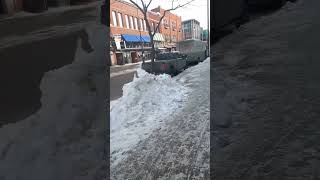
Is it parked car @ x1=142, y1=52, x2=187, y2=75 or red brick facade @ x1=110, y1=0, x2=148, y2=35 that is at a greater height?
red brick facade @ x1=110, y1=0, x2=148, y2=35

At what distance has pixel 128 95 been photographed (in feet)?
24.0

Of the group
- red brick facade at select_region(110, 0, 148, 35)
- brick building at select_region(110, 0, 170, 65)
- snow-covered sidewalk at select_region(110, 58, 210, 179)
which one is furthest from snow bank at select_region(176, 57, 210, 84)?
red brick facade at select_region(110, 0, 148, 35)

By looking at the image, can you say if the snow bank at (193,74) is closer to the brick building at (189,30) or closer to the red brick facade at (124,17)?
the brick building at (189,30)

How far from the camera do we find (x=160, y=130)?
17.1ft

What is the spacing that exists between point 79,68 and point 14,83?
4.61 ft

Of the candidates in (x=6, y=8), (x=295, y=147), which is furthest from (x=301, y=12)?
(x=6, y=8)

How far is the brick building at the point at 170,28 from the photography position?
28.1ft

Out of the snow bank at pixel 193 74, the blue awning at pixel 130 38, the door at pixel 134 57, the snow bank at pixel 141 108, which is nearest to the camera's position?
the snow bank at pixel 141 108

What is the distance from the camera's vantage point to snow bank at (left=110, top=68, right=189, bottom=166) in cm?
510

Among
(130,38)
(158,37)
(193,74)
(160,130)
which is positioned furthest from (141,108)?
(193,74)

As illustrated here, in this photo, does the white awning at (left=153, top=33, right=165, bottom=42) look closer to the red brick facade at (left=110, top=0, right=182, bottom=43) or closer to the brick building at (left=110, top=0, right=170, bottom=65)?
the brick building at (left=110, top=0, right=170, bottom=65)

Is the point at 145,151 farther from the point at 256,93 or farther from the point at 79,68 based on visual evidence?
the point at 79,68

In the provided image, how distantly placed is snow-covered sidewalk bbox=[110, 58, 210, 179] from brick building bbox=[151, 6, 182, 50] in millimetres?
1422

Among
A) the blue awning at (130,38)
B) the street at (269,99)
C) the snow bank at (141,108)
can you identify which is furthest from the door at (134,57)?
the street at (269,99)
